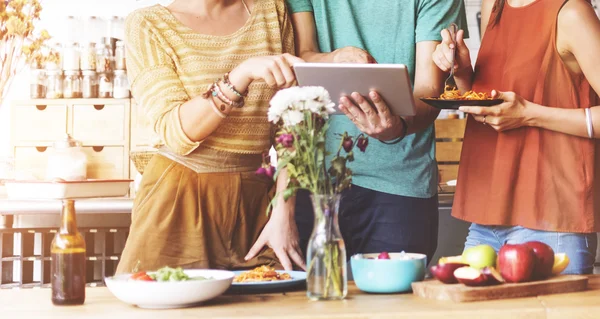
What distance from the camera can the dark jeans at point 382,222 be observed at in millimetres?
2078

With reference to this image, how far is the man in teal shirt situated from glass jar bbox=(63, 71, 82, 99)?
2.95 meters

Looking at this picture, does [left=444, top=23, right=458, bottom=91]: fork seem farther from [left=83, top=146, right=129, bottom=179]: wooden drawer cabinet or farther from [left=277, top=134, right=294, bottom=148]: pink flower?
[left=83, top=146, right=129, bottom=179]: wooden drawer cabinet

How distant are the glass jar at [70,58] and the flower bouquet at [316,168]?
358 centimetres

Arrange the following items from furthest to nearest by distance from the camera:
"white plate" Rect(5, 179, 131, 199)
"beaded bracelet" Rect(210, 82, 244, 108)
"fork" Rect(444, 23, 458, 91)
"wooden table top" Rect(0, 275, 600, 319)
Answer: "white plate" Rect(5, 179, 131, 199) < "fork" Rect(444, 23, 458, 91) < "beaded bracelet" Rect(210, 82, 244, 108) < "wooden table top" Rect(0, 275, 600, 319)

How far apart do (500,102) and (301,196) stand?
2.00 feet

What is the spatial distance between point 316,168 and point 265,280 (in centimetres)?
31

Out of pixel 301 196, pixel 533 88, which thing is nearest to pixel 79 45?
pixel 301 196

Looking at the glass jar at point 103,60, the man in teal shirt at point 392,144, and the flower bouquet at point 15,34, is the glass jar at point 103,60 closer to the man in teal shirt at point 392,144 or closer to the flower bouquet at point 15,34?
the flower bouquet at point 15,34

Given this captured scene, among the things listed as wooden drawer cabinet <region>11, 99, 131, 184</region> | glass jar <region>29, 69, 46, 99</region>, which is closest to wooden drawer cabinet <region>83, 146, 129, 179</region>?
wooden drawer cabinet <region>11, 99, 131, 184</region>

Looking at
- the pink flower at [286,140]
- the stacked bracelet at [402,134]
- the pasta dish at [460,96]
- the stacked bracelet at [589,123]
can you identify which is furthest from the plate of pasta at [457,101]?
the pink flower at [286,140]

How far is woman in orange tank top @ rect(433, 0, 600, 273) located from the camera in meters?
1.87

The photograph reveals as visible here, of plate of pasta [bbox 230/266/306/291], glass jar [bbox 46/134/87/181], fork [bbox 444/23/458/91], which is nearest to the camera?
plate of pasta [bbox 230/266/306/291]

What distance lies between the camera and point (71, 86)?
479 centimetres

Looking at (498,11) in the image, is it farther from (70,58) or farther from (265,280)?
(70,58)
